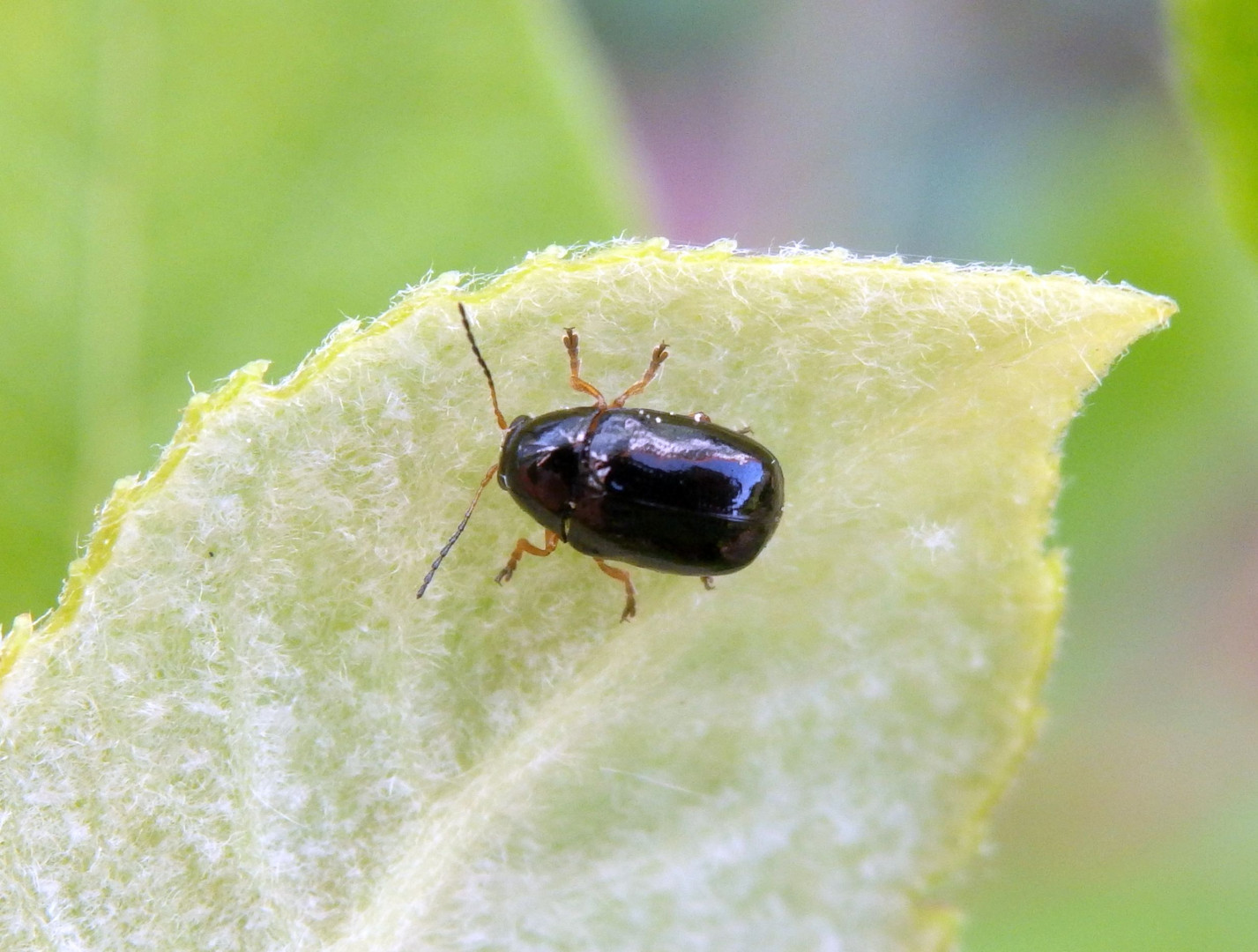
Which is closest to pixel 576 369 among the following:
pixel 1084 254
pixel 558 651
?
pixel 558 651

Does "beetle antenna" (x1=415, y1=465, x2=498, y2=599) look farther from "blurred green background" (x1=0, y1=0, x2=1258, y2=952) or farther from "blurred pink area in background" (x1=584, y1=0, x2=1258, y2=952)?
"blurred pink area in background" (x1=584, y1=0, x2=1258, y2=952)

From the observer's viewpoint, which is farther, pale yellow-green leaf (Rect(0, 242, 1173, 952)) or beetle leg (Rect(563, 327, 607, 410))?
beetle leg (Rect(563, 327, 607, 410))

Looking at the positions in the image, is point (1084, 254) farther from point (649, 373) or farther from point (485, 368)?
point (485, 368)

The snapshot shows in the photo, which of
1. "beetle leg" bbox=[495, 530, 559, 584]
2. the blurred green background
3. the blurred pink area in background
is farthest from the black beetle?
the blurred pink area in background

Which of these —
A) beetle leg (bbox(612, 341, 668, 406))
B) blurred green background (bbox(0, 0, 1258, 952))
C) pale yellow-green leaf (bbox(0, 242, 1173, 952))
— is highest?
blurred green background (bbox(0, 0, 1258, 952))

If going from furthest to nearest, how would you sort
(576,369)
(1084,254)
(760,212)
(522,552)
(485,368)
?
1. (760,212)
2. (1084,254)
3. (522,552)
4. (576,369)
5. (485,368)

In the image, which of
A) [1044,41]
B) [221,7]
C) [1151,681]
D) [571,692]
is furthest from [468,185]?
[1044,41]

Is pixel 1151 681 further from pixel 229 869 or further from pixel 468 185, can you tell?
pixel 229 869
